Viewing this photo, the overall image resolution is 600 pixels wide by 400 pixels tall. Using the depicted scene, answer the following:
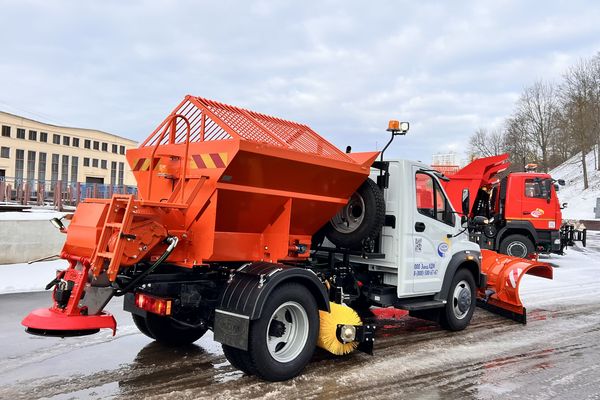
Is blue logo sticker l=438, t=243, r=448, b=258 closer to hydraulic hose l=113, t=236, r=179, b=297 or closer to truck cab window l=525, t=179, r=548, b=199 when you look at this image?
hydraulic hose l=113, t=236, r=179, b=297

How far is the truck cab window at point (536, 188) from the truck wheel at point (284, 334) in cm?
1251

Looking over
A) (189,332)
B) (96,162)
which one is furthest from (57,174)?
(189,332)

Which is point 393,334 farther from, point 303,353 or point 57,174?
point 57,174

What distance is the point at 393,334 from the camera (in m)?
6.80

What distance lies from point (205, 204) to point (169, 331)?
6.63 feet

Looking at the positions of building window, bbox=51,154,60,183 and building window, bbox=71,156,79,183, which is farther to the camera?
building window, bbox=71,156,79,183

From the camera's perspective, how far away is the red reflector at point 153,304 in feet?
14.9

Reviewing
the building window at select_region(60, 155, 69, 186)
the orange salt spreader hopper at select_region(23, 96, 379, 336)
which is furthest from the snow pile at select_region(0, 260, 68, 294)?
the building window at select_region(60, 155, 69, 186)

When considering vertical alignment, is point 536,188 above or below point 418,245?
above

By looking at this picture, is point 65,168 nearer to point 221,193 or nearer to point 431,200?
point 431,200

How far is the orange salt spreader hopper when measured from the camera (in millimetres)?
4270

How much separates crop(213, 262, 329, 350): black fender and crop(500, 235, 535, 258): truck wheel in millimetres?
12325

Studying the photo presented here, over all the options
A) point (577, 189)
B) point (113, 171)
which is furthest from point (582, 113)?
point (113, 171)

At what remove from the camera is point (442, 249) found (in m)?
6.72
